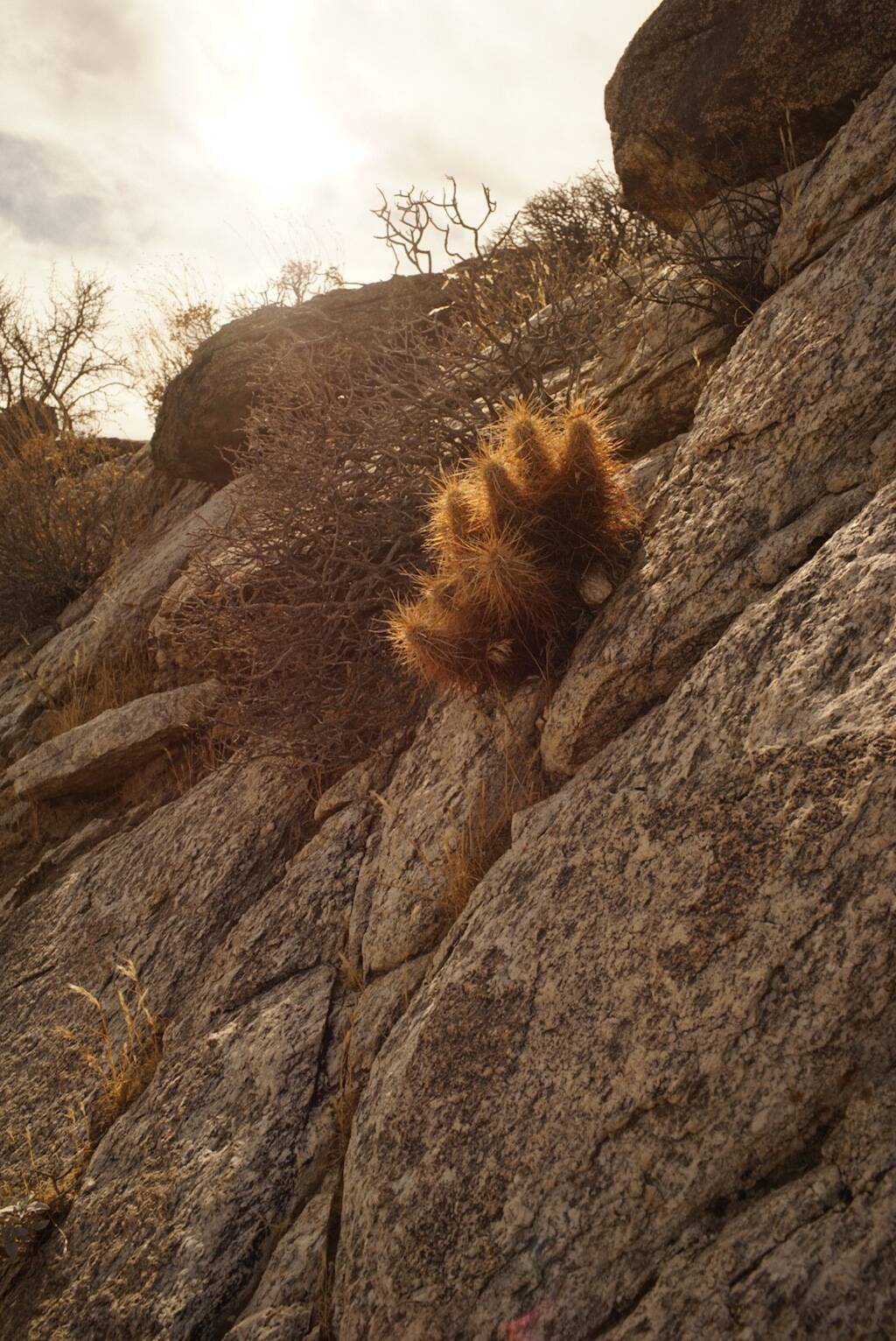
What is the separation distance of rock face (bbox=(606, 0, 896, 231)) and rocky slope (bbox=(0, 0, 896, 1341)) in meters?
0.15

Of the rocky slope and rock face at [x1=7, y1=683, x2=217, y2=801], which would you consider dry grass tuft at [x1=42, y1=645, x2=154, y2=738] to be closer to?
rock face at [x1=7, y1=683, x2=217, y2=801]

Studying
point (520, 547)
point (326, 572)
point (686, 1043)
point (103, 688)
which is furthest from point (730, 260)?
point (103, 688)

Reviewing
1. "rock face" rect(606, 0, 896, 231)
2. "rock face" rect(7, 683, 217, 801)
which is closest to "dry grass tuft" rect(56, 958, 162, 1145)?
"rock face" rect(7, 683, 217, 801)

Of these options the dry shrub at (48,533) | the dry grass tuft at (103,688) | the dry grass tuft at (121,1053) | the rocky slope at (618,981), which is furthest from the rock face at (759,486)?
the dry shrub at (48,533)

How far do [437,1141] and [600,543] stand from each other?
1.99 metres

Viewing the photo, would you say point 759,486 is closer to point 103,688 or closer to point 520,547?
point 520,547

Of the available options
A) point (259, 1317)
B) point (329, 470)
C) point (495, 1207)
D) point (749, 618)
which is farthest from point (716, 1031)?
point (329, 470)

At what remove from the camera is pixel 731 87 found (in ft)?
13.2

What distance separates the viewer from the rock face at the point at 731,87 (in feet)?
12.0

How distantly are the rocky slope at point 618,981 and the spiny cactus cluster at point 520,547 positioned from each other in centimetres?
17

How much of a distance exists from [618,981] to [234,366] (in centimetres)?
629

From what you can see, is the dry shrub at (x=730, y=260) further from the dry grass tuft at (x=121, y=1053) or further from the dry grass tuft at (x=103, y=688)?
the dry grass tuft at (x=103, y=688)

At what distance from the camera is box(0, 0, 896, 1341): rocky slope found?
182 centimetres

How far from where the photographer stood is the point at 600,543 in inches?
128
